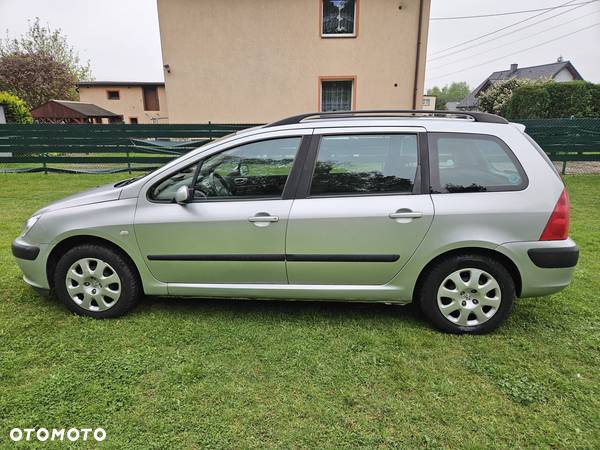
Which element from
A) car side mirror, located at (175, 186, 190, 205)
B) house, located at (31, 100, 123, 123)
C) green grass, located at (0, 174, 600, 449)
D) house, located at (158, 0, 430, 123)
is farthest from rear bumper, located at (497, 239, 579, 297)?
house, located at (31, 100, 123, 123)

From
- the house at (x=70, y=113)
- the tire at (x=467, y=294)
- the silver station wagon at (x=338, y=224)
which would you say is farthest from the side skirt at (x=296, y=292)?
the house at (x=70, y=113)

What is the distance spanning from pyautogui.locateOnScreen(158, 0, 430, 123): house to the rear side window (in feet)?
37.6

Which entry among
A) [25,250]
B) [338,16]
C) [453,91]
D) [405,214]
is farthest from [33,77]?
Answer: [453,91]

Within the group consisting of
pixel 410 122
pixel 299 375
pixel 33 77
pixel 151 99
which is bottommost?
pixel 299 375

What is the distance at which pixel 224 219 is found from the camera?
9.40 ft

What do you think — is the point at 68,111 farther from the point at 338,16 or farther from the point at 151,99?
the point at 338,16

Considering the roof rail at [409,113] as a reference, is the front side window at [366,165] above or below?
below

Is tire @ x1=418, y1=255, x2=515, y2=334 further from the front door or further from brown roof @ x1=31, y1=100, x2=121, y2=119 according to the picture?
brown roof @ x1=31, y1=100, x2=121, y2=119

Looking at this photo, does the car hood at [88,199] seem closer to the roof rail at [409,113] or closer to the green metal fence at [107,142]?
the roof rail at [409,113]

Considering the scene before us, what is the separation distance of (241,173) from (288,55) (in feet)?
38.8

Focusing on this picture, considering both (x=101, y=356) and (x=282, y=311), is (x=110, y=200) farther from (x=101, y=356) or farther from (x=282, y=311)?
(x=282, y=311)

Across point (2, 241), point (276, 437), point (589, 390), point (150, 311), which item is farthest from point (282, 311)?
point (2, 241)

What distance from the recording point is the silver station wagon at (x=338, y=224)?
273cm

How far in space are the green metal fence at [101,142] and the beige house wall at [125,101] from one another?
65.7 feet
